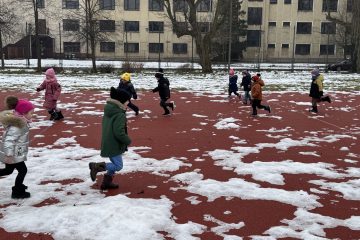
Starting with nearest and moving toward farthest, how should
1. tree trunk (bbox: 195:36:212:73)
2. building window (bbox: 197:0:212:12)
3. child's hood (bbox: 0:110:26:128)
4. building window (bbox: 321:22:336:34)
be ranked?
child's hood (bbox: 0:110:26:128)
tree trunk (bbox: 195:36:212:73)
building window (bbox: 321:22:336:34)
building window (bbox: 197:0:212:12)

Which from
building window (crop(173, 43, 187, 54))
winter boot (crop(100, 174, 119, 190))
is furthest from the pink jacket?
building window (crop(173, 43, 187, 54))

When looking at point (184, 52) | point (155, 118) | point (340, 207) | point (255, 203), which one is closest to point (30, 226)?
point (255, 203)

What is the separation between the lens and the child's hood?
5688 millimetres

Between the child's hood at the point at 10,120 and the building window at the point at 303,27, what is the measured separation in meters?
63.8

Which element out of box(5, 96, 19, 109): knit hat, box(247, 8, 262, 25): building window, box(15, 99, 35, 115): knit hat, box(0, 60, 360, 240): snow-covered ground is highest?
box(247, 8, 262, 25): building window

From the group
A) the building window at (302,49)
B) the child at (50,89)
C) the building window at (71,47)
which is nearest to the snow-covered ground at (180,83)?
the child at (50,89)

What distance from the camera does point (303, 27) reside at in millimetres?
64812

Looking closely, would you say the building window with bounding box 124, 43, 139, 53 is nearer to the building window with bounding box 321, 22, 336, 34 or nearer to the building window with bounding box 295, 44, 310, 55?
the building window with bounding box 295, 44, 310, 55

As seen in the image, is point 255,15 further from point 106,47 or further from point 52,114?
point 52,114

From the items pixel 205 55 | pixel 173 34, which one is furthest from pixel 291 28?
pixel 205 55

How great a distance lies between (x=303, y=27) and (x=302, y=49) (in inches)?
134

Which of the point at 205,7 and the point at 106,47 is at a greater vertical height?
the point at 205,7

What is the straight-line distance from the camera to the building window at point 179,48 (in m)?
63.0

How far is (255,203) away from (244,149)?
3.17 metres
